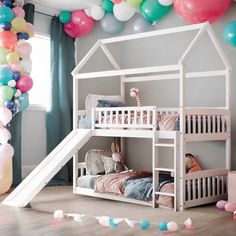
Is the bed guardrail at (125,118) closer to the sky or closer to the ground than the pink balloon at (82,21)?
closer to the ground

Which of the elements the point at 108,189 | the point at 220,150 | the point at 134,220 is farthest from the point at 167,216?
the point at 220,150

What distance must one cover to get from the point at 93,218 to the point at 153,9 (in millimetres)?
2498

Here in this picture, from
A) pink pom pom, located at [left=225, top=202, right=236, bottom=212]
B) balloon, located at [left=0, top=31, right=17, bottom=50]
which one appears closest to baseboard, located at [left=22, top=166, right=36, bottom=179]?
balloon, located at [left=0, top=31, right=17, bottom=50]

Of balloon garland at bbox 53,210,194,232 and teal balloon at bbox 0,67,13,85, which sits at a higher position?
teal balloon at bbox 0,67,13,85

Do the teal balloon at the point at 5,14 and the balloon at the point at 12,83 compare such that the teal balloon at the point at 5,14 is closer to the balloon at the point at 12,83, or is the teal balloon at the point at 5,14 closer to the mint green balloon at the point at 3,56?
the mint green balloon at the point at 3,56

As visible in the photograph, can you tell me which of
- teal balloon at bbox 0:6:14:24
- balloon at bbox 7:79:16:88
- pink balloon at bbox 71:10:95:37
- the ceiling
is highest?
the ceiling

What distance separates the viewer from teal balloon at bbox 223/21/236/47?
4.60 meters

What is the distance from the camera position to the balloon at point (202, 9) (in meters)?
4.39

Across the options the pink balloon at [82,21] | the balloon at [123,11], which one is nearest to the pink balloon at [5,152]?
the pink balloon at [82,21]

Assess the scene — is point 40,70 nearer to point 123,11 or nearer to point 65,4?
point 65,4

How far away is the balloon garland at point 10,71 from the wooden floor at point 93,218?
0.46m

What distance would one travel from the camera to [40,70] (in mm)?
5715

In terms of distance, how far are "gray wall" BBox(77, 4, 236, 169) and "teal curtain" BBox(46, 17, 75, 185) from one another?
0.95 ft

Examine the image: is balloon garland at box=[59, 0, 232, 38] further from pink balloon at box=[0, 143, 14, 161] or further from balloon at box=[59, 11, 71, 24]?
pink balloon at box=[0, 143, 14, 161]
